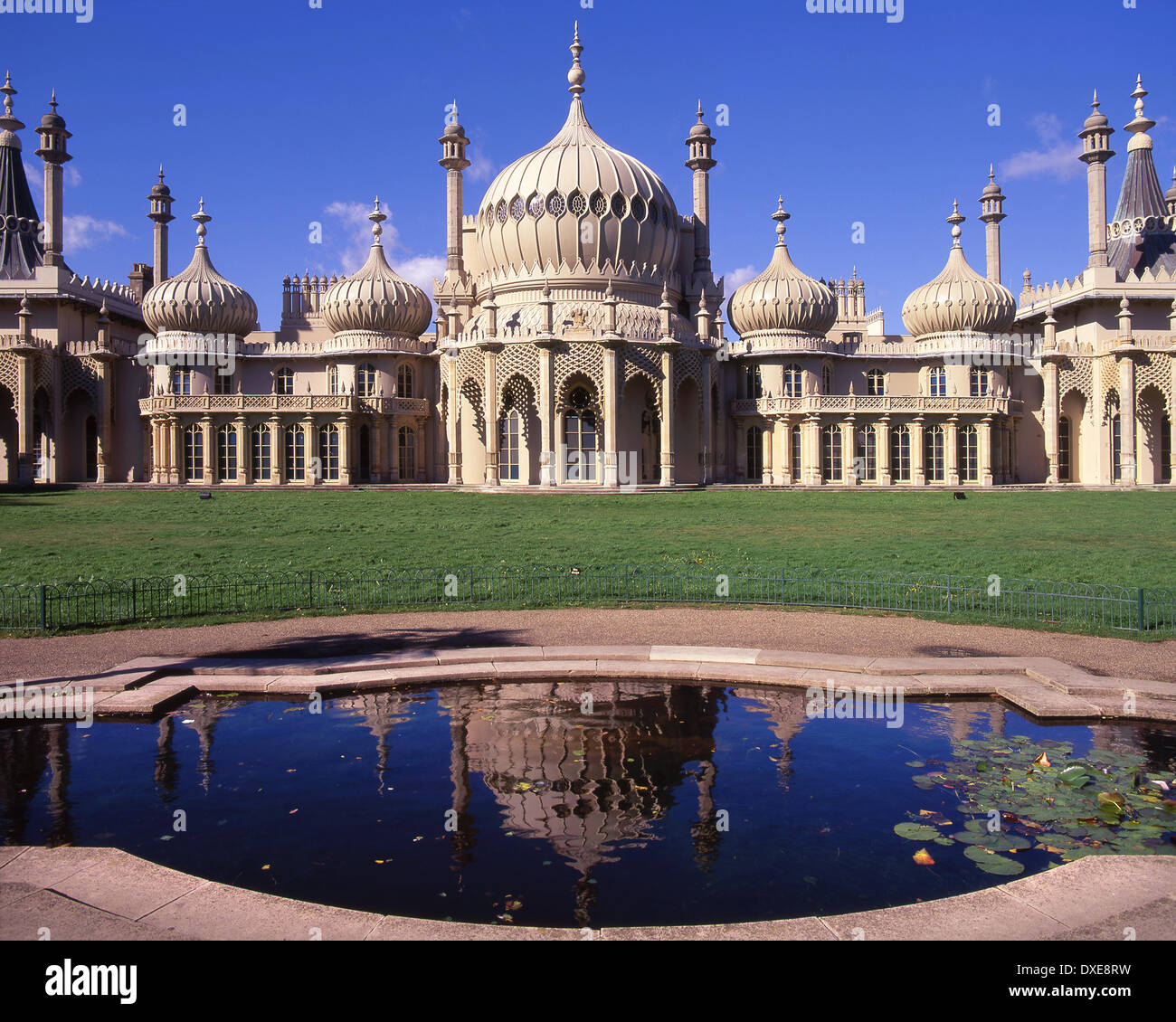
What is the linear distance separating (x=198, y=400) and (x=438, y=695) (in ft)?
114

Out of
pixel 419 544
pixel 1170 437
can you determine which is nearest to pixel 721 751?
pixel 419 544

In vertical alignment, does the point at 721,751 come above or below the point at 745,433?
below

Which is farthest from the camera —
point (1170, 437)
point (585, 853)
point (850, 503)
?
point (1170, 437)

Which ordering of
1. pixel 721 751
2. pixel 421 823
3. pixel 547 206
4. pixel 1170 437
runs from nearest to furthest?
1. pixel 421 823
2. pixel 721 751
3. pixel 547 206
4. pixel 1170 437

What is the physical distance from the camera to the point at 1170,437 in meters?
41.8

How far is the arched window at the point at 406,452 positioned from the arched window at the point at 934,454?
23.4 metres

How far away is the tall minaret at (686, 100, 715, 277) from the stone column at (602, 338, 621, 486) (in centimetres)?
1259

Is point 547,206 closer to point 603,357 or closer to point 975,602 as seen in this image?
point 603,357

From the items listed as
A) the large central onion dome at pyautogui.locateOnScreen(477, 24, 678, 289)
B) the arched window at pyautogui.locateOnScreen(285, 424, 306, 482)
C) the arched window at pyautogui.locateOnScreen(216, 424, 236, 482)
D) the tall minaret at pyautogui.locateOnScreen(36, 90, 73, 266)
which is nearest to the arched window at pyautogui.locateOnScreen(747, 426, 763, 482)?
the large central onion dome at pyautogui.locateOnScreen(477, 24, 678, 289)

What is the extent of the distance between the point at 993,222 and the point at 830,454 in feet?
64.0

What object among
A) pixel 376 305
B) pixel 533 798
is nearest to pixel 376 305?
pixel 376 305

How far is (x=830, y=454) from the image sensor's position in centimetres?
4069

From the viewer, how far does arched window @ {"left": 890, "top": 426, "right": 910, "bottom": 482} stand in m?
41.0

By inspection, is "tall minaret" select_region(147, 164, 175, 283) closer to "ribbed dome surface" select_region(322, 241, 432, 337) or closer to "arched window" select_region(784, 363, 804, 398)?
"ribbed dome surface" select_region(322, 241, 432, 337)
